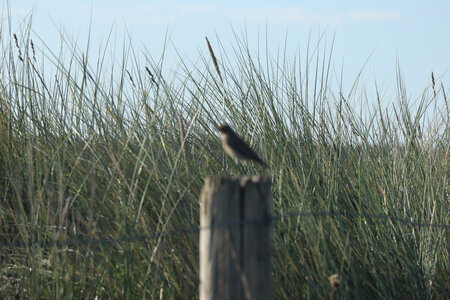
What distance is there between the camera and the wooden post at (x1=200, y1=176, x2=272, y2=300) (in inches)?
69.4

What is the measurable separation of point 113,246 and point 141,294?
37 cm

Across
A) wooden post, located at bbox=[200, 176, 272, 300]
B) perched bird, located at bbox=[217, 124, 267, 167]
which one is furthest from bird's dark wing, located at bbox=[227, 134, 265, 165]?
wooden post, located at bbox=[200, 176, 272, 300]

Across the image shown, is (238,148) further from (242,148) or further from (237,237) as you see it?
(237,237)

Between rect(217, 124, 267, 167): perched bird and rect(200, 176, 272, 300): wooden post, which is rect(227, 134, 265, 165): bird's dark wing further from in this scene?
rect(200, 176, 272, 300): wooden post

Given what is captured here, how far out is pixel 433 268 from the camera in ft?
10.1

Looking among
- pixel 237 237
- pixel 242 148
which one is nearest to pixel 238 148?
pixel 242 148

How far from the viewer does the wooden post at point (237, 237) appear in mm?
1763

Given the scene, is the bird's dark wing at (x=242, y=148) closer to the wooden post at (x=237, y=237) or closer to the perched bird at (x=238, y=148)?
the perched bird at (x=238, y=148)

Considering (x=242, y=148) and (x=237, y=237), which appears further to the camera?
(x=242, y=148)

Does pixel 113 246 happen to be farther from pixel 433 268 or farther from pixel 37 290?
pixel 433 268

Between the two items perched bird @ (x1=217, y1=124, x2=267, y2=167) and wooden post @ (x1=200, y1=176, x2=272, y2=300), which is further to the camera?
perched bird @ (x1=217, y1=124, x2=267, y2=167)

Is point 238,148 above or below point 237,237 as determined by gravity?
above

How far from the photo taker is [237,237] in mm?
1775

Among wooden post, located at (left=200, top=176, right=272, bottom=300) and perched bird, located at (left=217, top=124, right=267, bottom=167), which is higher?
perched bird, located at (left=217, top=124, right=267, bottom=167)
